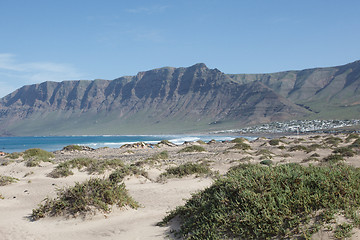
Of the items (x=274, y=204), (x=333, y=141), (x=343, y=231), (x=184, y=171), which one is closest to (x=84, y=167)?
(x=184, y=171)

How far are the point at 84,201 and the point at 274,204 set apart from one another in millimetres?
5518

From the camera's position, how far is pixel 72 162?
19156mm

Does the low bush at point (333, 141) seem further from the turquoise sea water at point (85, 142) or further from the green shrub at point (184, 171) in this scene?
the turquoise sea water at point (85, 142)

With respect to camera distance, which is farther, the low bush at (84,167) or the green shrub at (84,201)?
the low bush at (84,167)

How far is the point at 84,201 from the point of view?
898cm

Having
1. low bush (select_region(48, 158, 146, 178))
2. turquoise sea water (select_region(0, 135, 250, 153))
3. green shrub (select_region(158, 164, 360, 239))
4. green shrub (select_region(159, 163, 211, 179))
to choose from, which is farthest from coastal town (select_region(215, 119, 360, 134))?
green shrub (select_region(158, 164, 360, 239))

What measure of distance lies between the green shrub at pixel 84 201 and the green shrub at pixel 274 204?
302cm

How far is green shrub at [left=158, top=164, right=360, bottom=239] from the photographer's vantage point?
18.7 feet

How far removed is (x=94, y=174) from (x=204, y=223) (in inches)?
481

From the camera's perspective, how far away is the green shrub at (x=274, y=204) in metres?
5.71

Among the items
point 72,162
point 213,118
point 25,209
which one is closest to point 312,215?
point 25,209

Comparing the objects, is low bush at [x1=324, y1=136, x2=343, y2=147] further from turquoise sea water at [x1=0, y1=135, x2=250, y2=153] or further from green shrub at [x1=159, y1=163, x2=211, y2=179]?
turquoise sea water at [x1=0, y1=135, x2=250, y2=153]

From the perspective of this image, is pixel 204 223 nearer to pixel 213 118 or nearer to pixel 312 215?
pixel 312 215

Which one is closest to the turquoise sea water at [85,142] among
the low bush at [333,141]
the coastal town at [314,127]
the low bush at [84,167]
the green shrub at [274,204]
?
the coastal town at [314,127]
